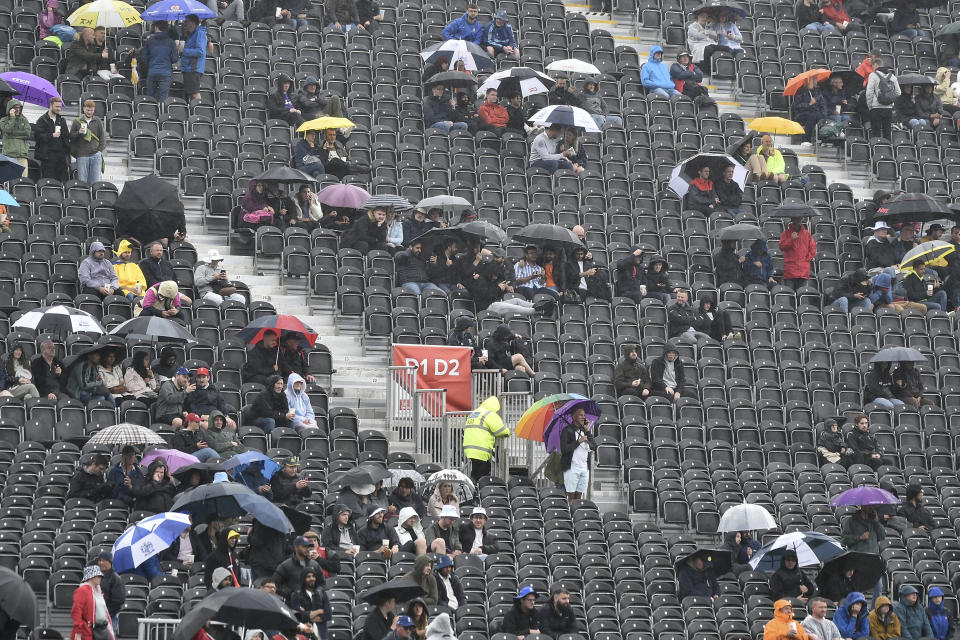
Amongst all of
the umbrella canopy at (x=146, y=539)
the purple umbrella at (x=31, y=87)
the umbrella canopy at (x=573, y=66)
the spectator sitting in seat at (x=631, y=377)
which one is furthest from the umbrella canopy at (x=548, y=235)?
the umbrella canopy at (x=146, y=539)

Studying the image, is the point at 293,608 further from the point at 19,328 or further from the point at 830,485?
the point at 830,485

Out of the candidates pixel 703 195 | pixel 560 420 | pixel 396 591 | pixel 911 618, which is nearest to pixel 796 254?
Answer: pixel 703 195

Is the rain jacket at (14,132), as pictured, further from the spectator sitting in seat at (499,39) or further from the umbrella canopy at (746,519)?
the umbrella canopy at (746,519)

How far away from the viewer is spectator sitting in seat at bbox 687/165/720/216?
30.9 m

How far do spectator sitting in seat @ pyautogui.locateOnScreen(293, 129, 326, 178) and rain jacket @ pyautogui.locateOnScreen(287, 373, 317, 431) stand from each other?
570 cm

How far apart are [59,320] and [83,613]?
5350 mm

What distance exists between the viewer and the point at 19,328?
25.0 meters

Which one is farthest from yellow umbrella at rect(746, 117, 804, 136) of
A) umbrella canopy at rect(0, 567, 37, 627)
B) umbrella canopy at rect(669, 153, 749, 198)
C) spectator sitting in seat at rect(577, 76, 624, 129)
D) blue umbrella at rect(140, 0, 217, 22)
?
umbrella canopy at rect(0, 567, 37, 627)

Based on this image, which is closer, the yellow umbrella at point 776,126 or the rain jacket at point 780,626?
the rain jacket at point 780,626

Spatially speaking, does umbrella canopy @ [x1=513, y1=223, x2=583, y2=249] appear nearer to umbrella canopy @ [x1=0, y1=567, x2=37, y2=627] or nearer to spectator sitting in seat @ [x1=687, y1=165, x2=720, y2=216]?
spectator sitting in seat @ [x1=687, y1=165, x2=720, y2=216]

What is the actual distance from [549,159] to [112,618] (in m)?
12.9

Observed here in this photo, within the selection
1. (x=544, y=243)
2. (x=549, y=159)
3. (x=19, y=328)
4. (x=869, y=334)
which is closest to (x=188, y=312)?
(x=19, y=328)

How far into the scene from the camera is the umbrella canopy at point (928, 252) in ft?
98.3

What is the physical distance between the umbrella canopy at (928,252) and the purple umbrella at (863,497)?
6.19 meters
